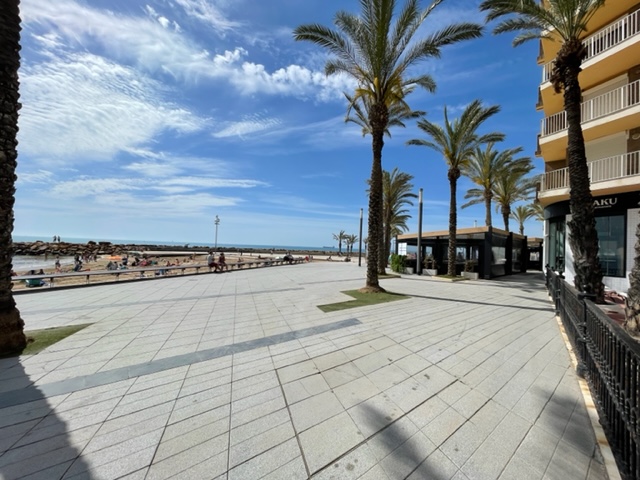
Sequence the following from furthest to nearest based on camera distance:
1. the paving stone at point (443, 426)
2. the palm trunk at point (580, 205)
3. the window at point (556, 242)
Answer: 1. the window at point (556, 242)
2. the palm trunk at point (580, 205)
3. the paving stone at point (443, 426)

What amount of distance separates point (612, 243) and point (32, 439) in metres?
18.4

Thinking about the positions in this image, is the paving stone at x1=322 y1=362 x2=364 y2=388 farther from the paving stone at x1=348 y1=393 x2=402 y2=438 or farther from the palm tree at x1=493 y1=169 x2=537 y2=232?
the palm tree at x1=493 y1=169 x2=537 y2=232

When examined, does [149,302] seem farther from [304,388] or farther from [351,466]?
[351,466]

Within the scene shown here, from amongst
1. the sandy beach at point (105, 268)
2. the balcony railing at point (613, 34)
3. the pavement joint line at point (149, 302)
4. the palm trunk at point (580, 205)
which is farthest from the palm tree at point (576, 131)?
the sandy beach at point (105, 268)

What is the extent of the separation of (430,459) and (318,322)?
13.0 feet

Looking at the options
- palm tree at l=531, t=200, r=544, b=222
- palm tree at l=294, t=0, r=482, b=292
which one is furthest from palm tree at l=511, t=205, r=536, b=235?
palm tree at l=294, t=0, r=482, b=292

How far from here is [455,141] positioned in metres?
16.8

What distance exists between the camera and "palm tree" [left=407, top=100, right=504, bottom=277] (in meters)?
15.9

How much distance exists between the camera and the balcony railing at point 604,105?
1067cm

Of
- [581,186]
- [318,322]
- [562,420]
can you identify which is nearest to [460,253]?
[581,186]

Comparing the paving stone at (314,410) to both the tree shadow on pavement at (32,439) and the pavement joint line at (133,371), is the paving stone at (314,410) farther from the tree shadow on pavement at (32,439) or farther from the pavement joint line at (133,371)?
the pavement joint line at (133,371)

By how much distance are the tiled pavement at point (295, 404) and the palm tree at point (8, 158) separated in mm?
575

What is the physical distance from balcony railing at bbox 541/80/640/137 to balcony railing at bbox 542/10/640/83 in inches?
72.1

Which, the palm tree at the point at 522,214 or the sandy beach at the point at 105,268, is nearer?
the sandy beach at the point at 105,268
